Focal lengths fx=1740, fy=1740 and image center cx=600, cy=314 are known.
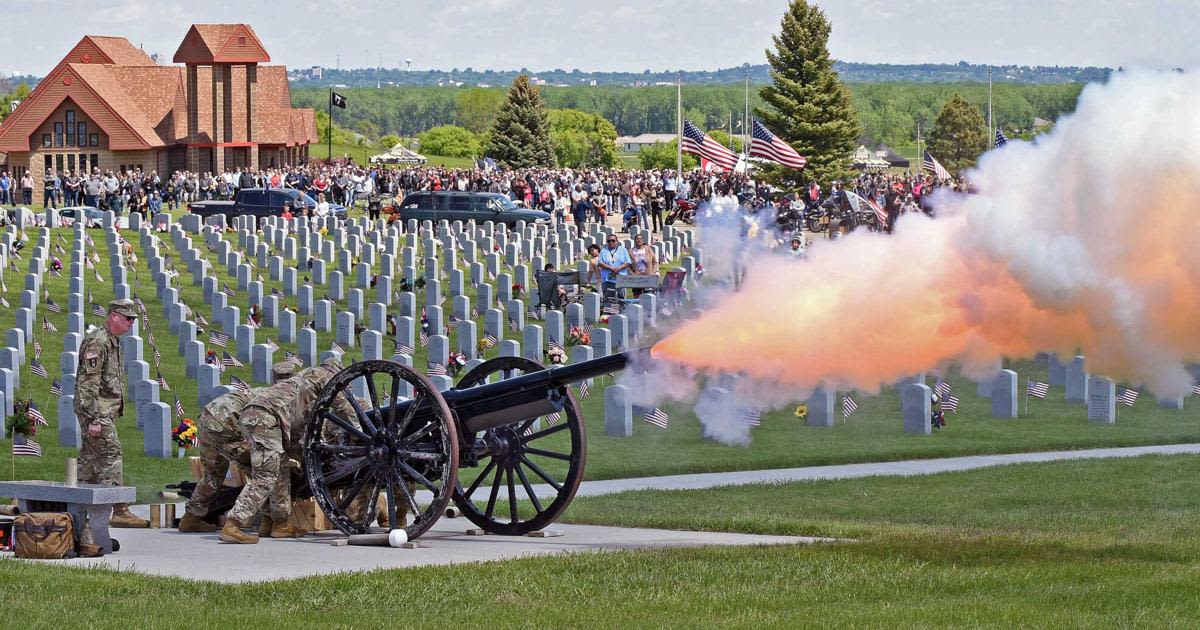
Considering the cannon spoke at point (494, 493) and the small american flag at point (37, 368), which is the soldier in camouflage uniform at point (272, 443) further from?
the small american flag at point (37, 368)

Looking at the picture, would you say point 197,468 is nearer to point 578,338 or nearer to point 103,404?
point 103,404

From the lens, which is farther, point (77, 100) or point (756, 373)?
point (77, 100)

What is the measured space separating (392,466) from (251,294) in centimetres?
1994

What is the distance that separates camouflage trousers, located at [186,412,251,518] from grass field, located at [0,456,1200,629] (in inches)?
88.4

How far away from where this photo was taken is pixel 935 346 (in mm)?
13430

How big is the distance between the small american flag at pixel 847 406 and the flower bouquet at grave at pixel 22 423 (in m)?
10.1

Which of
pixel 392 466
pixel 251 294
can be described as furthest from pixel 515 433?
pixel 251 294

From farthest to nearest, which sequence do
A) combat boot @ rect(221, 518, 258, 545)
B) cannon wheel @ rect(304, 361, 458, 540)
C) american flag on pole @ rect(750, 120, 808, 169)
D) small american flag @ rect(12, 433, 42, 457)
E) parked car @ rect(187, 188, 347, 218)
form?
parked car @ rect(187, 188, 347, 218)
american flag on pole @ rect(750, 120, 808, 169)
small american flag @ rect(12, 433, 42, 457)
combat boot @ rect(221, 518, 258, 545)
cannon wheel @ rect(304, 361, 458, 540)

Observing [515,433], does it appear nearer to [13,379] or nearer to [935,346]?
[935,346]

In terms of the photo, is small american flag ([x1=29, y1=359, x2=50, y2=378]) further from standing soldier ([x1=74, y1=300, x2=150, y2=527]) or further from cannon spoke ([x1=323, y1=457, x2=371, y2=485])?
cannon spoke ([x1=323, y1=457, x2=371, y2=485])

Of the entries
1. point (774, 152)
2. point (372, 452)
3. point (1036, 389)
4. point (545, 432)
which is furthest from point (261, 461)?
Answer: point (774, 152)

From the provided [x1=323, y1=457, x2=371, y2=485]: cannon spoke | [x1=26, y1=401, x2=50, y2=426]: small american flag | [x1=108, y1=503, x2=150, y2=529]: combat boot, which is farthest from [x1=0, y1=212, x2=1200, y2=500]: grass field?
[x1=323, y1=457, x2=371, y2=485]: cannon spoke

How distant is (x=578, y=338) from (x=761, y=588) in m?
17.2

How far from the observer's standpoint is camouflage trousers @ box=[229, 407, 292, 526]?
13.6 m
